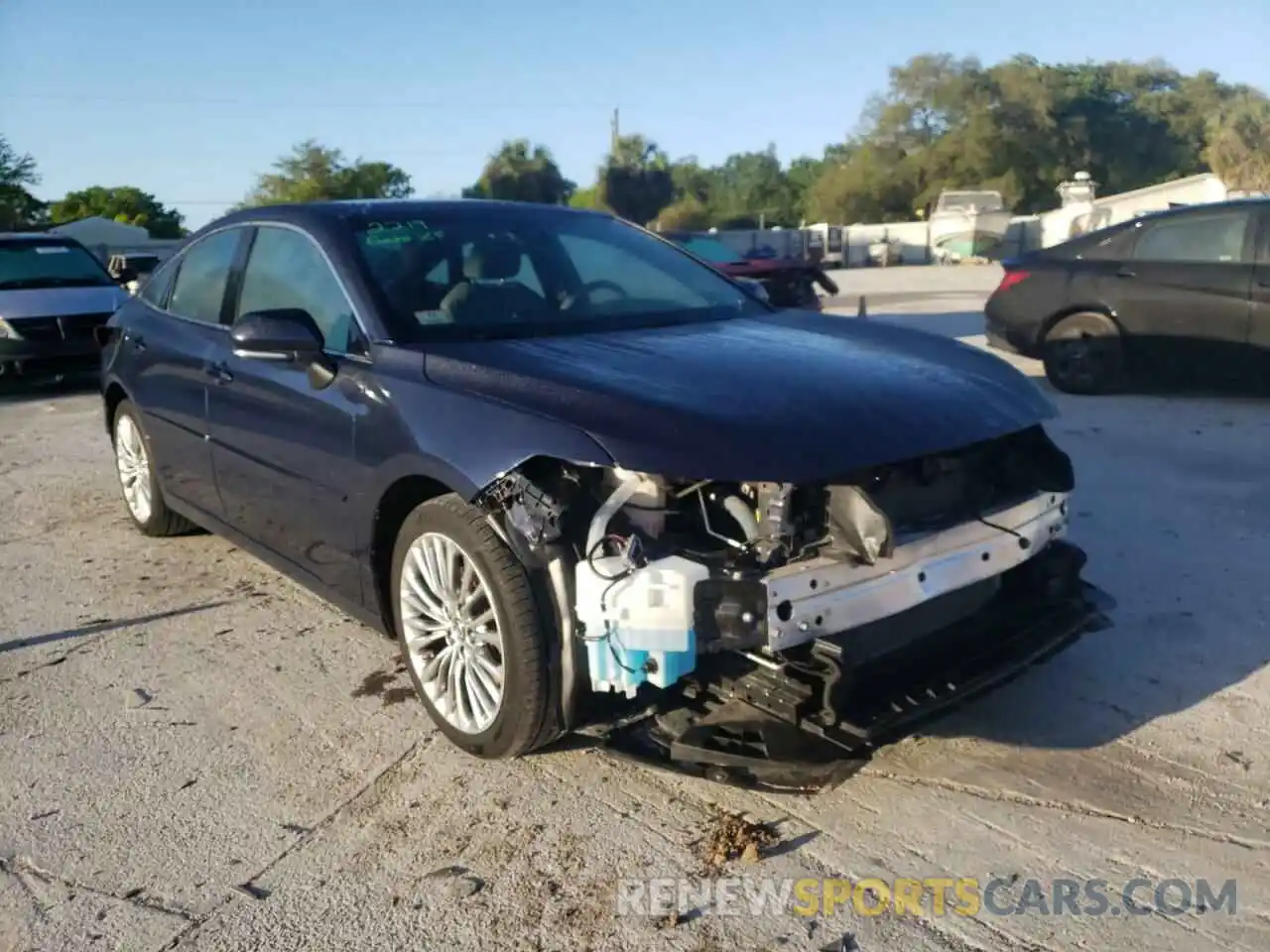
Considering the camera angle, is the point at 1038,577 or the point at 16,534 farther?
the point at 16,534

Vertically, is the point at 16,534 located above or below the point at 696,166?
below

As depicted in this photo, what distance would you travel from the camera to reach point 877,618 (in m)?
2.99

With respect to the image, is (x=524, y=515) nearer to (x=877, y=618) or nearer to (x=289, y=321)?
(x=877, y=618)

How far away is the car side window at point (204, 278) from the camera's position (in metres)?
4.72

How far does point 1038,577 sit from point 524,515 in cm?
162

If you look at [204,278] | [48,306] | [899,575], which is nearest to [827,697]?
[899,575]

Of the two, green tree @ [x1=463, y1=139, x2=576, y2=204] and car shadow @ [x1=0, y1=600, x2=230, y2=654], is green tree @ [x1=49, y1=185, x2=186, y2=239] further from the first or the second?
car shadow @ [x1=0, y1=600, x2=230, y2=654]

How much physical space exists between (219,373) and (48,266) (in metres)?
9.03

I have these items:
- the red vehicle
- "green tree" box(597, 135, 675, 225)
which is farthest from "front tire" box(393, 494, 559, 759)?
"green tree" box(597, 135, 675, 225)

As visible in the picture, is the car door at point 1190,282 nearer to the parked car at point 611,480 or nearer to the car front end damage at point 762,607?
the parked car at point 611,480

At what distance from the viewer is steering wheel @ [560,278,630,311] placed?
406 cm

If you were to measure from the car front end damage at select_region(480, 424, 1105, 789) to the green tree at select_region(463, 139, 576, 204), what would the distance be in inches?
1803

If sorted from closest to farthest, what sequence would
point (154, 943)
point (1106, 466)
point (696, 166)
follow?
point (154, 943)
point (1106, 466)
point (696, 166)

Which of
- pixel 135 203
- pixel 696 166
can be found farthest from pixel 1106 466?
pixel 696 166
